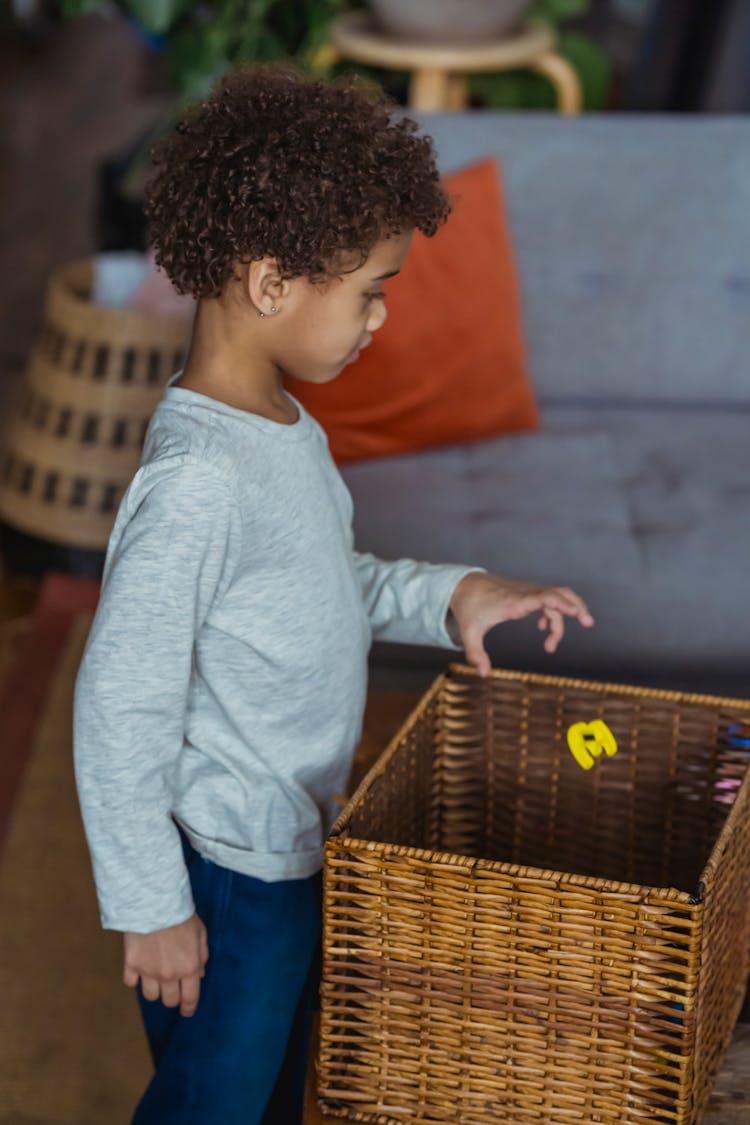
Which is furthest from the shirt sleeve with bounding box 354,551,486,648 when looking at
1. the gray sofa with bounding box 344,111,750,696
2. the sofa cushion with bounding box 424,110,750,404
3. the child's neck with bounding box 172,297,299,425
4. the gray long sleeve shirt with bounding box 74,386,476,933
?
the sofa cushion with bounding box 424,110,750,404

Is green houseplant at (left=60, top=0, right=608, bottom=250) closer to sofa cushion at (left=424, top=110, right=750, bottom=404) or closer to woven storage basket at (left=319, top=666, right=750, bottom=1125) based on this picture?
sofa cushion at (left=424, top=110, right=750, bottom=404)

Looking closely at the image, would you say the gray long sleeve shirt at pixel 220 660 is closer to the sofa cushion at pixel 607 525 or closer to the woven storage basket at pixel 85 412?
the sofa cushion at pixel 607 525

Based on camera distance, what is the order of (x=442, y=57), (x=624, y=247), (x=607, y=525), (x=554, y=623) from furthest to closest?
1. (x=442, y=57)
2. (x=624, y=247)
3. (x=607, y=525)
4. (x=554, y=623)

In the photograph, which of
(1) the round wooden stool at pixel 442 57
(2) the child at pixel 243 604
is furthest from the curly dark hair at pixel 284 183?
(1) the round wooden stool at pixel 442 57

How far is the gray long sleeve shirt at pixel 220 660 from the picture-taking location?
102 centimetres

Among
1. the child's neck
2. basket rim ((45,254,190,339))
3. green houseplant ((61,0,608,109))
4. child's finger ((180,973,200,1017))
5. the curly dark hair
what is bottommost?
basket rim ((45,254,190,339))

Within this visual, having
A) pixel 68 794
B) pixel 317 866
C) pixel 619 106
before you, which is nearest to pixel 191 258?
pixel 317 866

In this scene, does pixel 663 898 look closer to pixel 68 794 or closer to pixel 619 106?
pixel 68 794

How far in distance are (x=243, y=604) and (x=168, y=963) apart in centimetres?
27

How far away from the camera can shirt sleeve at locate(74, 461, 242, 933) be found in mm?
1017

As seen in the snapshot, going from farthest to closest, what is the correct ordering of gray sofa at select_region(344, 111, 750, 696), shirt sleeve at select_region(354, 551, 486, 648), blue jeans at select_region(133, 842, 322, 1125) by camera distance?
gray sofa at select_region(344, 111, 750, 696) < shirt sleeve at select_region(354, 551, 486, 648) < blue jeans at select_region(133, 842, 322, 1125)

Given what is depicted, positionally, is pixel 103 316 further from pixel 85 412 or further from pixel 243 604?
pixel 243 604

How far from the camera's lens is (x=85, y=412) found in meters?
2.48

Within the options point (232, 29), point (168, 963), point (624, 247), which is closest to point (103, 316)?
point (232, 29)
